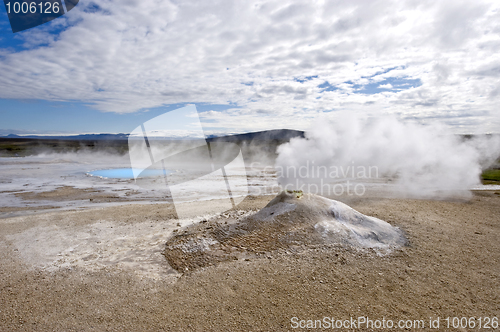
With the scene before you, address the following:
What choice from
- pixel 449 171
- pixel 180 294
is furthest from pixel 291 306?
pixel 449 171

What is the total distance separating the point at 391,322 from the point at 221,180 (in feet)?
59.9

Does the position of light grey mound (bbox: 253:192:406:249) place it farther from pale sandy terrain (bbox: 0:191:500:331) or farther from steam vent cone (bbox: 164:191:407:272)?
pale sandy terrain (bbox: 0:191:500:331)

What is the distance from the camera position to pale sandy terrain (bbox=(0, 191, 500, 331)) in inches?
185

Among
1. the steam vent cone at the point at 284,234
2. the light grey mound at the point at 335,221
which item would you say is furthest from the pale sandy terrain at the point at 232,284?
the light grey mound at the point at 335,221

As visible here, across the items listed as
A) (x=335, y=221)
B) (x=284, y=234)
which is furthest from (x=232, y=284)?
(x=335, y=221)

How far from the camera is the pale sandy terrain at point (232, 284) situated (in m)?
4.70

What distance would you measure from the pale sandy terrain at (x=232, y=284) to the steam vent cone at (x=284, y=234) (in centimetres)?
29

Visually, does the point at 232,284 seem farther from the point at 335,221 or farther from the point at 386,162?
the point at 386,162

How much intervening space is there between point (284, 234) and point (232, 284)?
2.49 metres

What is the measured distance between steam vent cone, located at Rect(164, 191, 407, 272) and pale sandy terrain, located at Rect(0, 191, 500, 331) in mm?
294

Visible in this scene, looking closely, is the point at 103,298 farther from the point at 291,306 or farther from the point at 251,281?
the point at 291,306

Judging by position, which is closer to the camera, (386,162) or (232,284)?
(232,284)

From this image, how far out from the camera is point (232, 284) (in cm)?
564

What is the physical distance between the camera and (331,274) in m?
5.98
